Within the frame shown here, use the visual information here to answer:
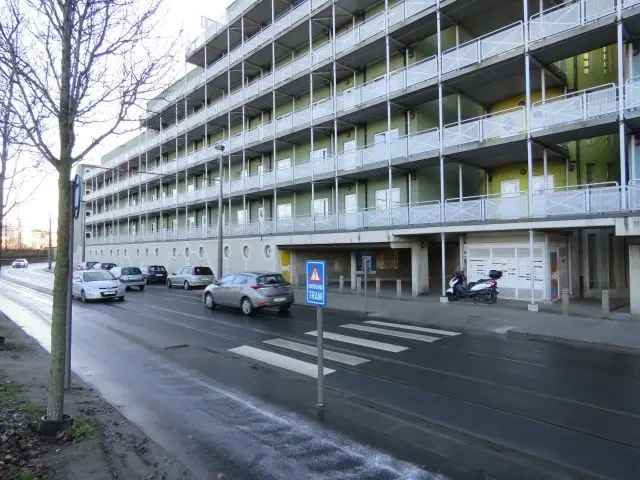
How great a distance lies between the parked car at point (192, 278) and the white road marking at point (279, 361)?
18316mm

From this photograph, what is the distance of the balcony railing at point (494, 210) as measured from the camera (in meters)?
13.8

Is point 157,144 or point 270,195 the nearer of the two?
point 270,195

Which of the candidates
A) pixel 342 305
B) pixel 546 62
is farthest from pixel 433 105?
pixel 342 305

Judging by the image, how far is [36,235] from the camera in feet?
324

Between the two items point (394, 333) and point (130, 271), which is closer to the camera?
point (394, 333)

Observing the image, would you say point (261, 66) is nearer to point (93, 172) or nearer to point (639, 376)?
point (639, 376)

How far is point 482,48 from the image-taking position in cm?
1712

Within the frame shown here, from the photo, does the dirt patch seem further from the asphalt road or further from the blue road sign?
the blue road sign

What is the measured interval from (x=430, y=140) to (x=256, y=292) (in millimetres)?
9942

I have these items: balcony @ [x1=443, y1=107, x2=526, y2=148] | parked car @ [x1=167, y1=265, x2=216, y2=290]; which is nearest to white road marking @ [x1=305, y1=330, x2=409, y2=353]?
balcony @ [x1=443, y1=107, x2=526, y2=148]

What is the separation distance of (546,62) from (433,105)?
5.55 m

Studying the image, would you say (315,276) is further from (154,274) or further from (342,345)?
(154,274)

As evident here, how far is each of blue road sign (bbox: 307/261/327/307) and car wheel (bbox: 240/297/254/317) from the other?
9.58 meters

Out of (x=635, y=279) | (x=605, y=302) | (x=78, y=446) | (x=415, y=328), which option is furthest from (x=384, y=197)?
(x=78, y=446)
